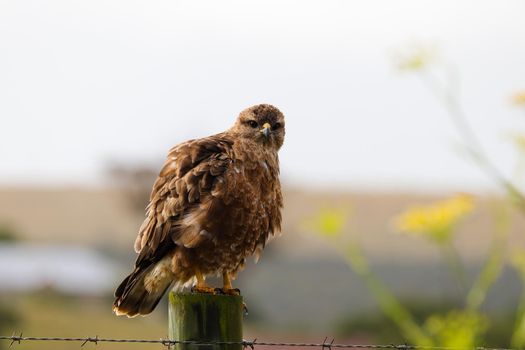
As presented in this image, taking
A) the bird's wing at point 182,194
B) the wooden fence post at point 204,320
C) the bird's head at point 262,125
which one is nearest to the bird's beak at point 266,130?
the bird's head at point 262,125

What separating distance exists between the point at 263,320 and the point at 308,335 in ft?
19.0

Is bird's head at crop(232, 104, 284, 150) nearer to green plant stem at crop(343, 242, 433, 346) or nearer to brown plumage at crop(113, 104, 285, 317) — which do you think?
brown plumage at crop(113, 104, 285, 317)

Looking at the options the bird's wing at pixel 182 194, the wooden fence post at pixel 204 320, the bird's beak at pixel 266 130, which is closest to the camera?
the wooden fence post at pixel 204 320

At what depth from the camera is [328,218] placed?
7.92 metres

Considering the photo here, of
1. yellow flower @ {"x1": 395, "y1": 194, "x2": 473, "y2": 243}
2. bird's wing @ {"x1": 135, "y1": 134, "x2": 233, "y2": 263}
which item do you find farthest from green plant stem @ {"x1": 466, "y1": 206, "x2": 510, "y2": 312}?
bird's wing @ {"x1": 135, "y1": 134, "x2": 233, "y2": 263}

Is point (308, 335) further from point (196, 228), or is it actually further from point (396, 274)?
point (196, 228)

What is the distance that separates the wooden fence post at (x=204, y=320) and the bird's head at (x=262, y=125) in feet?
7.30

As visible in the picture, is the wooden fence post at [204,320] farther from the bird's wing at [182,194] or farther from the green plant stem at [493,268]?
the green plant stem at [493,268]

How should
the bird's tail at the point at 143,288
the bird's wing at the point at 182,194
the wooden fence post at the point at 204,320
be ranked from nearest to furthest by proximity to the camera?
1. the wooden fence post at the point at 204,320
2. the bird's wing at the point at 182,194
3. the bird's tail at the point at 143,288

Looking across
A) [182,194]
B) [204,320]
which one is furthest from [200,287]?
[204,320]

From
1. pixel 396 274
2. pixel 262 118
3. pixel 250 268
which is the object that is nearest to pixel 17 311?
pixel 250 268

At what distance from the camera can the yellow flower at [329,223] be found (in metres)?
7.89

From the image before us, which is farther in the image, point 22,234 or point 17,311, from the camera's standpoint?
point 22,234

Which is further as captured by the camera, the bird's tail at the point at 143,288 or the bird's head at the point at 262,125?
the bird's head at the point at 262,125
